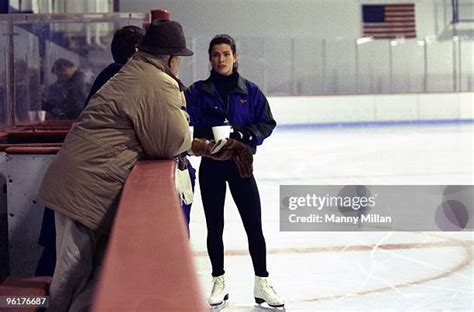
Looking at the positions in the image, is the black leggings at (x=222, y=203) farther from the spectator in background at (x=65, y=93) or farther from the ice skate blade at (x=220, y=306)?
the spectator in background at (x=65, y=93)

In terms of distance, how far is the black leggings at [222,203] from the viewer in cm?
291

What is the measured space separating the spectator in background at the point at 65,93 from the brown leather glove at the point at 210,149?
2.21 feet

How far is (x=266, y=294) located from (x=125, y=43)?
103 centimetres

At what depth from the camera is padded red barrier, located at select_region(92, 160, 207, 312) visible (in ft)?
3.27

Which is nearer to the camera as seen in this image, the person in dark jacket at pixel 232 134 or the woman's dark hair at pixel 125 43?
the woman's dark hair at pixel 125 43

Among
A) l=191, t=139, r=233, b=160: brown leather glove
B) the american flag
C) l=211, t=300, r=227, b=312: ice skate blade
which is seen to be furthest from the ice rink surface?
the american flag

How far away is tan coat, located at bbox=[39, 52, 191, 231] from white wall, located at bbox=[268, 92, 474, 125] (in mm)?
5974

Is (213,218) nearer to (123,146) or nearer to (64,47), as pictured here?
(64,47)

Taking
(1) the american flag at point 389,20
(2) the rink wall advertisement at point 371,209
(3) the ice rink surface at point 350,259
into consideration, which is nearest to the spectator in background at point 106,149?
(3) the ice rink surface at point 350,259

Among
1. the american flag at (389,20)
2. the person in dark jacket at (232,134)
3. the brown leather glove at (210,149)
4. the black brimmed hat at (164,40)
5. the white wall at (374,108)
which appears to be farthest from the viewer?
the white wall at (374,108)

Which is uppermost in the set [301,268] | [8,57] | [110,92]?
[8,57]

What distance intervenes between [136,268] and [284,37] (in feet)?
14.7

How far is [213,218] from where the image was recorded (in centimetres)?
296

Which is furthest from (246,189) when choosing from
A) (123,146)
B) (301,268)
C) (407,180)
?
(407,180)
